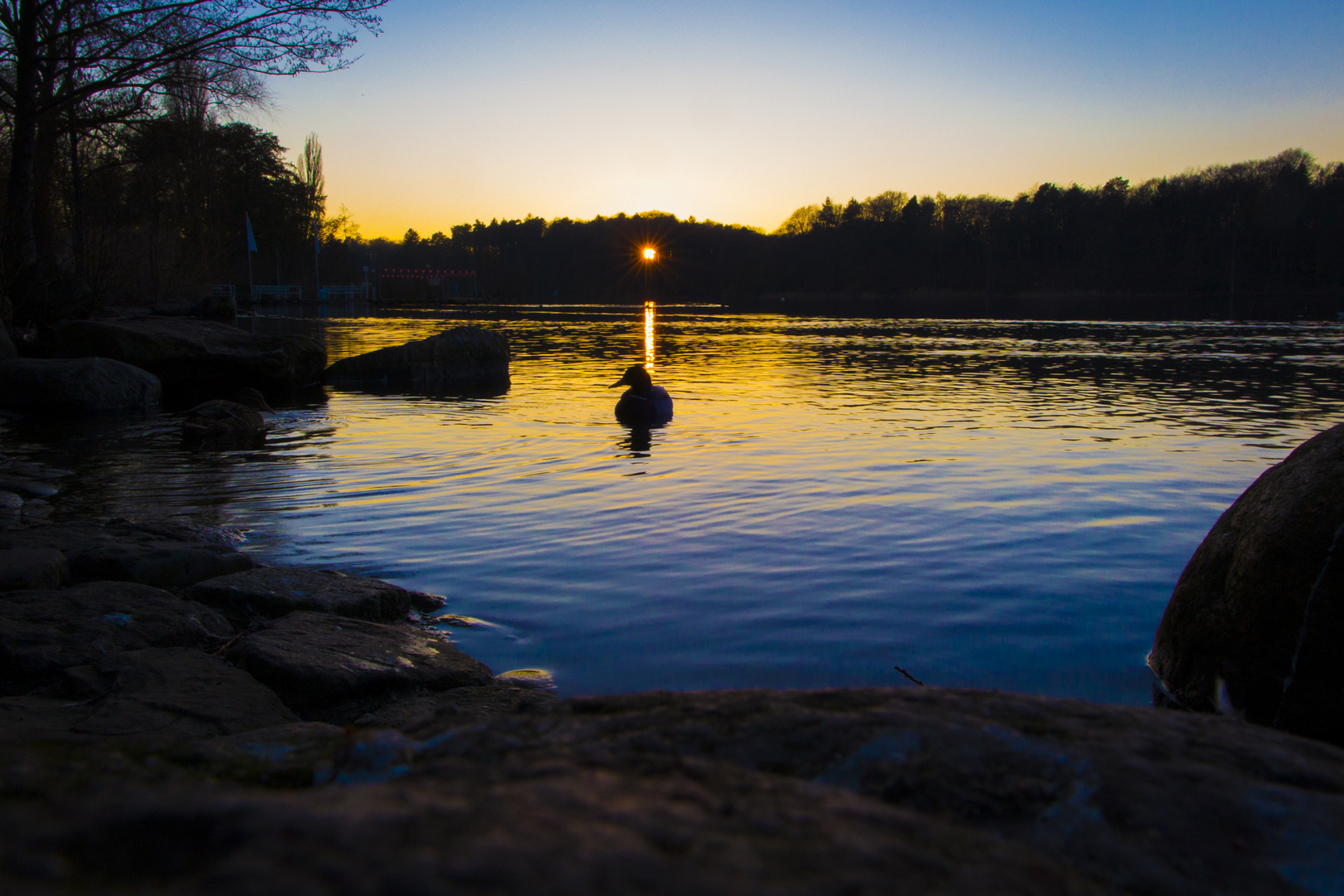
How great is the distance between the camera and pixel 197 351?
14.3 metres

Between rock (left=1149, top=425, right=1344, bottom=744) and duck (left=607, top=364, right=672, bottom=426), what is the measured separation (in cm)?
861

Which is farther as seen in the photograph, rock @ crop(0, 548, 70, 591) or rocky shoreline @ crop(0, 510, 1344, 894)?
rock @ crop(0, 548, 70, 591)

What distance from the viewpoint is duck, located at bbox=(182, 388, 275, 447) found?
10164mm

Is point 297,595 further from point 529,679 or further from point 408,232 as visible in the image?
point 408,232

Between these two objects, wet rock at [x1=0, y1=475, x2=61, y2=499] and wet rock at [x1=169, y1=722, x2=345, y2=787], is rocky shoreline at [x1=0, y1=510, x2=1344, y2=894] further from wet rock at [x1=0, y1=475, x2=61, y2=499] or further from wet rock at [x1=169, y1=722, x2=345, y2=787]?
wet rock at [x1=0, y1=475, x2=61, y2=499]

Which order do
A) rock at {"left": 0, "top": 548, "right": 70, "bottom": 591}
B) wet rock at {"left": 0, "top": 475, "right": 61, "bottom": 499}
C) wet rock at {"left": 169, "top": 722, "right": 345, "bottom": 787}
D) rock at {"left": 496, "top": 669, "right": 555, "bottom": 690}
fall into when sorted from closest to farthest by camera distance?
wet rock at {"left": 169, "top": 722, "right": 345, "bottom": 787} → rock at {"left": 496, "top": 669, "right": 555, "bottom": 690} → rock at {"left": 0, "top": 548, "right": 70, "bottom": 591} → wet rock at {"left": 0, "top": 475, "right": 61, "bottom": 499}

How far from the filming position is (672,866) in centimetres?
98

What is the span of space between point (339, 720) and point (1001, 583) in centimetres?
385

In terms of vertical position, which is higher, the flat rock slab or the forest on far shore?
the forest on far shore

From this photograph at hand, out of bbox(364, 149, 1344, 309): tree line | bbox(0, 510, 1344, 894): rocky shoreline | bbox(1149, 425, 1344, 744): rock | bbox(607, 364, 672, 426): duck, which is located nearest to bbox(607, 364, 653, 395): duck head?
bbox(607, 364, 672, 426): duck

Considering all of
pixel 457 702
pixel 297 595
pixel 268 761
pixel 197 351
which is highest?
pixel 197 351

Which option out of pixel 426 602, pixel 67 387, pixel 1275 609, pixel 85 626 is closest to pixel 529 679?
pixel 426 602

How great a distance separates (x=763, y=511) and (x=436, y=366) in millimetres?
12604

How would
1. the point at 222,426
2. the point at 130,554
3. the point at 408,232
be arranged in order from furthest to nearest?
the point at 408,232, the point at 222,426, the point at 130,554
